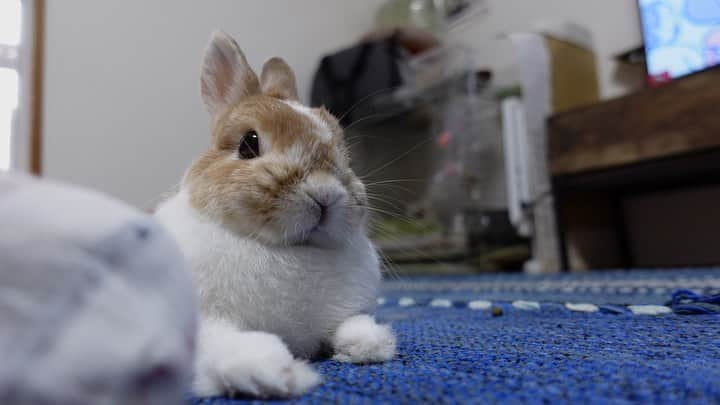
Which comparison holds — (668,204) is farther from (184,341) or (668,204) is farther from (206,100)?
(184,341)

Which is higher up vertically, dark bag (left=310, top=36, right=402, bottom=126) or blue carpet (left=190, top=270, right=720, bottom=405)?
dark bag (left=310, top=36, right=402, bottom=126)

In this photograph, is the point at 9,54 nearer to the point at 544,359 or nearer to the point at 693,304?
the point at 544,359

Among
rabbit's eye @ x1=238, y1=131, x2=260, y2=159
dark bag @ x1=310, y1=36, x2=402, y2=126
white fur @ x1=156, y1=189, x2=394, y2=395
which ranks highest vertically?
dark bag @ x1=310, y1=36, x2=402, y2=126

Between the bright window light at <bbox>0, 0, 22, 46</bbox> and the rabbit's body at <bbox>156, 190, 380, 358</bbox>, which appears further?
the bright window light at <bbox>0, 0, 22, 46</bbox>

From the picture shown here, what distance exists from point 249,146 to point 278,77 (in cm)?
25

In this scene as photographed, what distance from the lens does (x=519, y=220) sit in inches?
89.5

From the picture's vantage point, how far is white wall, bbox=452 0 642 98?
2.31 metres

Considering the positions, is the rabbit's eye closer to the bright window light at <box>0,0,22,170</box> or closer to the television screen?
the television screen

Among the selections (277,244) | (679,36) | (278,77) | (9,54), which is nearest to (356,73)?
(679,36)

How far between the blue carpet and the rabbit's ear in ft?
1.42

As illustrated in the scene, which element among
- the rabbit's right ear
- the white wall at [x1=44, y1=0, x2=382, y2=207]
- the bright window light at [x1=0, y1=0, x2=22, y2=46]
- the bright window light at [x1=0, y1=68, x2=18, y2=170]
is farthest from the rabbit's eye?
the bright window light at [x1=0, y1=0, x2=22, y2=46]

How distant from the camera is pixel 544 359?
55 centimetres

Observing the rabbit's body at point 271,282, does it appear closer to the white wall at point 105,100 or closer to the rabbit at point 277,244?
the rabbit at point 277,244

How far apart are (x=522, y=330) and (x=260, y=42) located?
3.86ft
